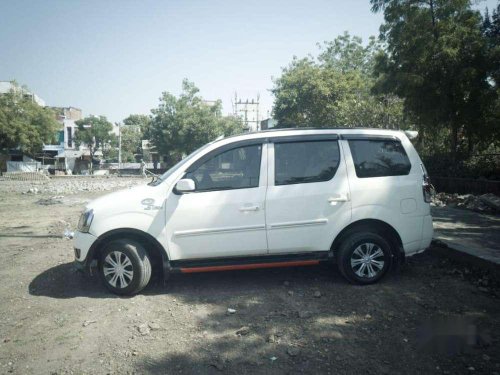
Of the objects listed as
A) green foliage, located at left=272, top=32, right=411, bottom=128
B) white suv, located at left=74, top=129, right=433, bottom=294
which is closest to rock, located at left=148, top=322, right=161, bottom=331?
white suv, located at left=74, top=129, right=433, bottom=294

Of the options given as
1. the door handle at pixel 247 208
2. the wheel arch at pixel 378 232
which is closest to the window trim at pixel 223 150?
the door handle at pixel 247 208

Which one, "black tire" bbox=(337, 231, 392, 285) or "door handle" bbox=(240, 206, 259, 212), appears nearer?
"door handle" bbox=(240, 206, 259, 212)

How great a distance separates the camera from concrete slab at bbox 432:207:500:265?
532 cm

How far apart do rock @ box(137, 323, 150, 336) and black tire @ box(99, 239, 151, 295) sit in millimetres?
699

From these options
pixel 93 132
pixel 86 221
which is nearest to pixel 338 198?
pixel 86 221

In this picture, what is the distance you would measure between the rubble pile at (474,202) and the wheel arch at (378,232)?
248 inches

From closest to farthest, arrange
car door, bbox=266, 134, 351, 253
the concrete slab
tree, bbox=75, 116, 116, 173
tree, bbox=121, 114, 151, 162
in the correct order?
car door, bbox=266, 134, 351, 253
the concrete slab
tree, bbox=75, 116, 116, 173
tree, bbox=121, 114, 151, 162

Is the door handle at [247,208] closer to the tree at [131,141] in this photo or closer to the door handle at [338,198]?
the door handle at [338,198]

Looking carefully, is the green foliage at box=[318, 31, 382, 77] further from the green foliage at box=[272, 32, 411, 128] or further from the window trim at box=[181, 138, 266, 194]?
the window trim at box=[181, 138, 266, 194]

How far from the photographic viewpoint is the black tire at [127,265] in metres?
4.08

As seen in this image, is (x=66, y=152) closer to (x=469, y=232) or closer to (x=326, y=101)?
(x=326, y=101)

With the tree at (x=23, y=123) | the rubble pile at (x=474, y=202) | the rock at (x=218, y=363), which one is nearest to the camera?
the rock at (x=218, y=363)

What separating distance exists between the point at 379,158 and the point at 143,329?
360 centimetres

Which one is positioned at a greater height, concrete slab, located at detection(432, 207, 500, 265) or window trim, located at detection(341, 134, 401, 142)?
window trim, located at detection(341, 134, 401, 142)
